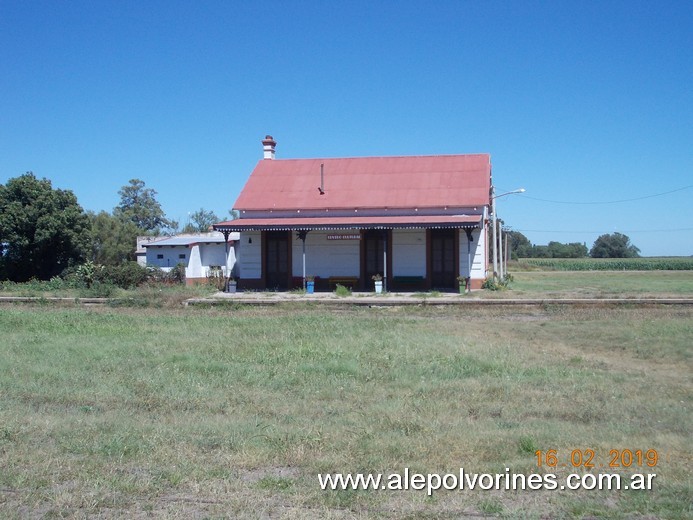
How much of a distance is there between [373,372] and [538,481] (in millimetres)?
4457

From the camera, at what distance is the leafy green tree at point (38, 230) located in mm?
30312

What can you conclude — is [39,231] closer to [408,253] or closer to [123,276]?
[123,276]

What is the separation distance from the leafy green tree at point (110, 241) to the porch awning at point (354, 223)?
13003mm

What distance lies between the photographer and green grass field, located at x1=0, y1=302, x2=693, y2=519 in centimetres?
462

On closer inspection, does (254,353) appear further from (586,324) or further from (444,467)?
(586,324)

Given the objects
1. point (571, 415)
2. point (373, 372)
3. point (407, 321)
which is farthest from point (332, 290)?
point (571, 415)

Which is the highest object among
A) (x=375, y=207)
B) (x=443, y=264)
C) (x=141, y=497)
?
(x=375, y=207)

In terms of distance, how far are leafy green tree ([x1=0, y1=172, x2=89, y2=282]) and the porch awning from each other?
30.0 ft

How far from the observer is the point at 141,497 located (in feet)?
15.4

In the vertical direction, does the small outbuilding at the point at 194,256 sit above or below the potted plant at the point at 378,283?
above

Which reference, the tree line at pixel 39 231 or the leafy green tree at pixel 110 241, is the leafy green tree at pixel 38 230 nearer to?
the tree line at pixel 39 231

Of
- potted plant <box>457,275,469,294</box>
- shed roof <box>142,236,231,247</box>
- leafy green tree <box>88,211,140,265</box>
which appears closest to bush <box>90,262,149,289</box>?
shed roof <box>142,236,231,247</box>

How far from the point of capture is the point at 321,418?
6840mm
